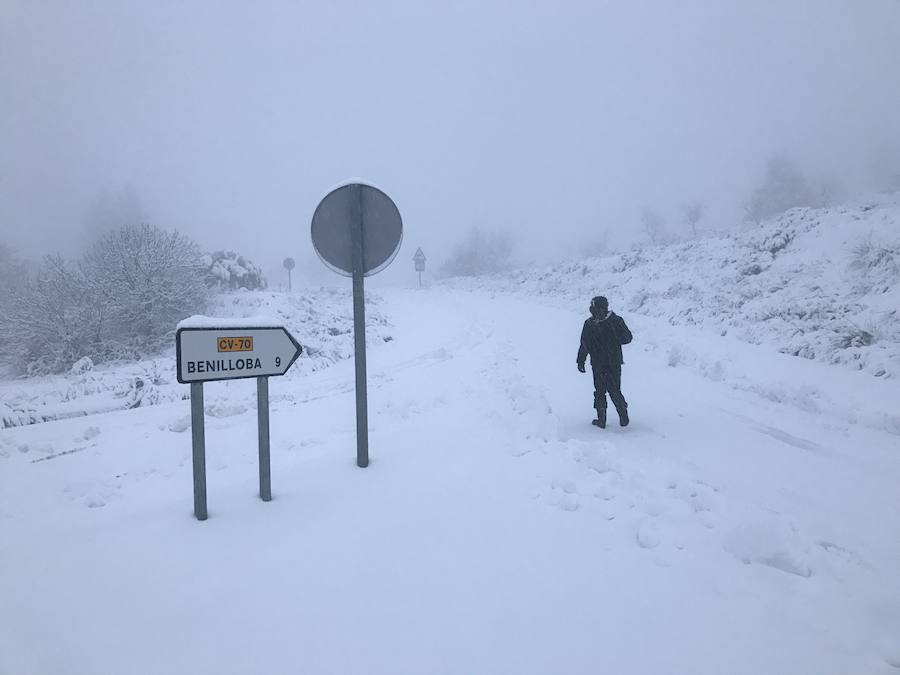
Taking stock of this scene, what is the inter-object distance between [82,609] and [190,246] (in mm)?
16737

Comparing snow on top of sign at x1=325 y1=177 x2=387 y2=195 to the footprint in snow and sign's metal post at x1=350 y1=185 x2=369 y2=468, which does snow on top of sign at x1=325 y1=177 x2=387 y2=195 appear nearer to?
sign's metal post at x1=350 y1=185 x2=369 y2=468

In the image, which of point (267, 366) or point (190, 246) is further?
point (190, 246)

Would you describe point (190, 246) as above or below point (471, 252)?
below

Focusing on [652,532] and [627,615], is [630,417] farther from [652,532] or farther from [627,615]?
[627,615]

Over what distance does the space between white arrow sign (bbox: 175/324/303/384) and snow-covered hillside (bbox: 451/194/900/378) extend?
9.75m

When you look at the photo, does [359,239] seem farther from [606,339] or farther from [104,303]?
[104,303]

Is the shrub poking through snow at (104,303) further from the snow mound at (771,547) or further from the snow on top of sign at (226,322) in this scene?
the snow mound at (771,547)

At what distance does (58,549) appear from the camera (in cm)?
298

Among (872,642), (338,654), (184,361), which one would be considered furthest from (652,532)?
(184,361)

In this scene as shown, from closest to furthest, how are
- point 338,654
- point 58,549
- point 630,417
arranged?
1. point 338,654
2. point 58,549
3. point 630,417

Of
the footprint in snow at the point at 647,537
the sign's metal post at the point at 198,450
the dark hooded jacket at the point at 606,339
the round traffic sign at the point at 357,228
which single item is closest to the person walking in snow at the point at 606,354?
the dark hooded jacket at the point at 606,339

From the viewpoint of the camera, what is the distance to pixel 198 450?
3225 millimetres

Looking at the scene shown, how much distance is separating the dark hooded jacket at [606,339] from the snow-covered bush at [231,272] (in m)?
18.1

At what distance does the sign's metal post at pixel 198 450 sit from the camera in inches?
124
